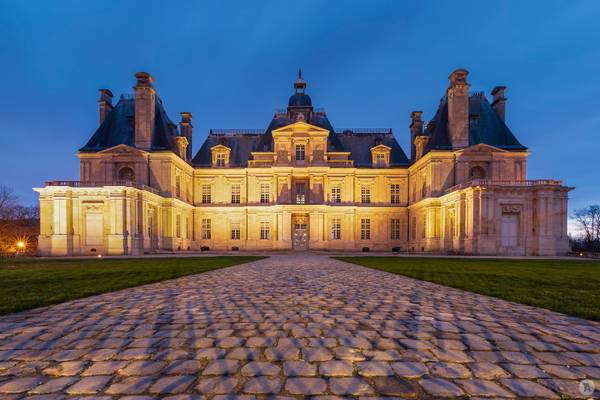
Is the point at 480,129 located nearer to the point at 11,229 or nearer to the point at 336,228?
the point at 336,228

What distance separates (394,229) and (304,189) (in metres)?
12.0

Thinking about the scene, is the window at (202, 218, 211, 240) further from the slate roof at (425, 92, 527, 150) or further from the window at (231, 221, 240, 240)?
the slate roof at (425, 92, 527, 150)

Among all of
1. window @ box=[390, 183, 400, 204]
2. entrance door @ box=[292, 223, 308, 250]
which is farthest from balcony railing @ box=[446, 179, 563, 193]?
entrance door @ box=[292, 223, 308, 250]

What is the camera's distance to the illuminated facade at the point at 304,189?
1046 inches

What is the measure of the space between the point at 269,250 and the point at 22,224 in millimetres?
40458

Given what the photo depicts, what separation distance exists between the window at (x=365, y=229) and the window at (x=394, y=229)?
2.73 meters

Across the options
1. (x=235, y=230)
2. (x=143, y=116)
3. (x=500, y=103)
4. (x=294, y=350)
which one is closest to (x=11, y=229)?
(x=143, y=116)

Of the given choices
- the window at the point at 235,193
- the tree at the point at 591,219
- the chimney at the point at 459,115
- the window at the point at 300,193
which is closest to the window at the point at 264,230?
the window at the point at 235,193

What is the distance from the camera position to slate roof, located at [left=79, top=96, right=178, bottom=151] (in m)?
33.2

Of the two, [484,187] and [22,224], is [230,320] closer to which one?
[484,187]

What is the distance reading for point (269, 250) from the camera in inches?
1352

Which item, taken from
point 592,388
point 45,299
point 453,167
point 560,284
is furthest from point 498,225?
point 45,299

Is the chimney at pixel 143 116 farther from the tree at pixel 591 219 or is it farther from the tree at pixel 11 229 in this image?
the tree at pixel 591 219

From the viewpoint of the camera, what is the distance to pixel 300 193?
36031 mm
